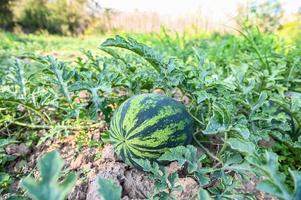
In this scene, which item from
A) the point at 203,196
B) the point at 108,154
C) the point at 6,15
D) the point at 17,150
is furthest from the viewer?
the point at 6,15

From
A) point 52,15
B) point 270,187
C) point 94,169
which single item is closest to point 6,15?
point 52,15

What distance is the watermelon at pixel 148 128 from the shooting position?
1.47 metres

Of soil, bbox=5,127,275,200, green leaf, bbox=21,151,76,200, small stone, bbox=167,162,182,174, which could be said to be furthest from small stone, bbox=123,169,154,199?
green leaf, bbox=21,151,76,200

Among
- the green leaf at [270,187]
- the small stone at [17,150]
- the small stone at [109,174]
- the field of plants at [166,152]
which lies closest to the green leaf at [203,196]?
the green leaf at [270,187]

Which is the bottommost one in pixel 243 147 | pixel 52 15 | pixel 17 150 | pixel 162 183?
pixel 52 15

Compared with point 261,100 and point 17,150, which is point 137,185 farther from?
point 17,150

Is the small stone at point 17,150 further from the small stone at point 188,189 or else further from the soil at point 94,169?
the small stone at point 188,189

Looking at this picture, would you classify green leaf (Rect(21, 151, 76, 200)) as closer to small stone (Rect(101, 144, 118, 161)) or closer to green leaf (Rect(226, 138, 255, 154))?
green leaf (Rect(226, 138, 255, 154))

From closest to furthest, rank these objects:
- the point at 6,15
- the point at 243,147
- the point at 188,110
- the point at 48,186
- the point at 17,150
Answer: the point at 48,186 → the point at 243,147 → the point at 188,110 → the point at 17,150 → the point at 6,15

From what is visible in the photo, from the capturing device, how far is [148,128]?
1.49m

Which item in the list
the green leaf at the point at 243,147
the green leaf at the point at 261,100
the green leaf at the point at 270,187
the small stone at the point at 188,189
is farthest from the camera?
the green leaf at the point at 261,100

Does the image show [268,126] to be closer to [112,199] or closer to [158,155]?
[158,155]

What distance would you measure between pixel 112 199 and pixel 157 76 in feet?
3.75

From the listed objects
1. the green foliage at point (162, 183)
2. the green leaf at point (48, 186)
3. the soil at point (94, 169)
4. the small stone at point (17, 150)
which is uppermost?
the green leaf at point (48, 186)
